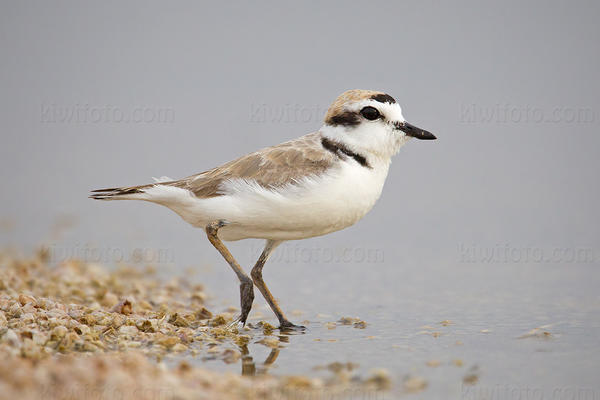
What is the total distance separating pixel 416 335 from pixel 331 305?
179cm

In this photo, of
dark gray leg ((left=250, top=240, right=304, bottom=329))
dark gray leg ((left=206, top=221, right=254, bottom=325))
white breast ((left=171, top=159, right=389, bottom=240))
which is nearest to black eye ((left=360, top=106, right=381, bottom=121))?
white breast ((left=171, top=159, right=389, bottom=240))

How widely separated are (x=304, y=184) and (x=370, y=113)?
94 cm

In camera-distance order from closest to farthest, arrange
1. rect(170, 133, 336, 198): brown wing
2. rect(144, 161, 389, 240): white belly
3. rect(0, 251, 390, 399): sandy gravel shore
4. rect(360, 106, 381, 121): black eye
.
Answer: rect(0, 251, 390, 399): sandy gravel shore < rect(144, 161, 389, 240): white belly < rect(170, 133, 336, 198): brown wing < rect(360, 106, 381, 121): black eye

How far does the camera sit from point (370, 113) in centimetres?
677

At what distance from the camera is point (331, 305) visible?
8289 millimetres

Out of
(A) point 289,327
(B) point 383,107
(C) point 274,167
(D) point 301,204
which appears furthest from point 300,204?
(A) point 289,327

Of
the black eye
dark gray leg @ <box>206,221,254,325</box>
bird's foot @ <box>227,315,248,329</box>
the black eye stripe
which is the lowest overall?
bird's foot @ <box>227,315,248,329</box>

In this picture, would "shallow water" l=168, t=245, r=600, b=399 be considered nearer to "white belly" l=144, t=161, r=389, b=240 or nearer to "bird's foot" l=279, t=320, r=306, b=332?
"bird's foot" l=279, t=320, r=306, b=332

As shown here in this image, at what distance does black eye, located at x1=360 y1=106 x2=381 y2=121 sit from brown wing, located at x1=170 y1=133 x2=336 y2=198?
1.61 ft

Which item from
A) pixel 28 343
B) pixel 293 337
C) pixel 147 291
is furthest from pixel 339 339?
pixel 147 291

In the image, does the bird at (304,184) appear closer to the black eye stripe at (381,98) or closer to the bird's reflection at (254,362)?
the black eye stripe at (381,98)

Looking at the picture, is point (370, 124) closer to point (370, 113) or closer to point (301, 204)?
point (370, 113)

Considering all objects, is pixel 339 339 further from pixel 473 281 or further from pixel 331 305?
pixel 473 281

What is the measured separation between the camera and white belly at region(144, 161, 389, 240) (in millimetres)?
6547
